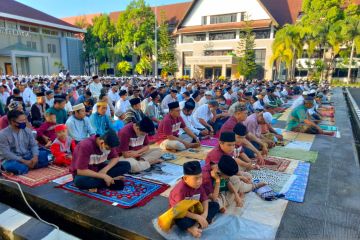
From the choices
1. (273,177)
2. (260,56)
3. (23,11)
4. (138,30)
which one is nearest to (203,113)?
(273,177)

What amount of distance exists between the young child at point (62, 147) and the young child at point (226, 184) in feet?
9.20

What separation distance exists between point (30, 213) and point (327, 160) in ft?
17.2

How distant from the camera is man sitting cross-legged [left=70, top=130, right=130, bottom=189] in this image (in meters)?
3.33

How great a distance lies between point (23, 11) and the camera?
1145 inches

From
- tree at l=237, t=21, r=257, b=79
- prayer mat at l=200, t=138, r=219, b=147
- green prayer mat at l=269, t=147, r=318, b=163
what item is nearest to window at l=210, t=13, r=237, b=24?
tree at l=237, t=21, r=257, b=79

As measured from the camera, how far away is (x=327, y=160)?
5.14 m

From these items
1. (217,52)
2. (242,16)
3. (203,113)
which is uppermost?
(242,16)

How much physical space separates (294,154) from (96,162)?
13.0 ft

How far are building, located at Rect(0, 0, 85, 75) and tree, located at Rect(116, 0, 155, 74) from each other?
600 centimetres

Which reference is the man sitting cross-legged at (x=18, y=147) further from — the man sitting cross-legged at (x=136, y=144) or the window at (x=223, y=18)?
the window at (x=223, y=18)

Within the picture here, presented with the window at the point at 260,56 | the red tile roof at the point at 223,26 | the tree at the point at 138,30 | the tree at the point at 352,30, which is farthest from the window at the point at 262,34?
the tree at the point at 138,30

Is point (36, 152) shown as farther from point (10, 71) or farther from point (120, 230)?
point (10, 71)

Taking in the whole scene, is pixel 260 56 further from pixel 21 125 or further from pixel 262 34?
pixel 21 125

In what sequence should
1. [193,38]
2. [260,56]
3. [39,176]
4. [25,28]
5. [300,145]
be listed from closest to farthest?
1. [39,176]
2. [300,145]
3. [260,56]
4. [25,28]
5. [193,38]
